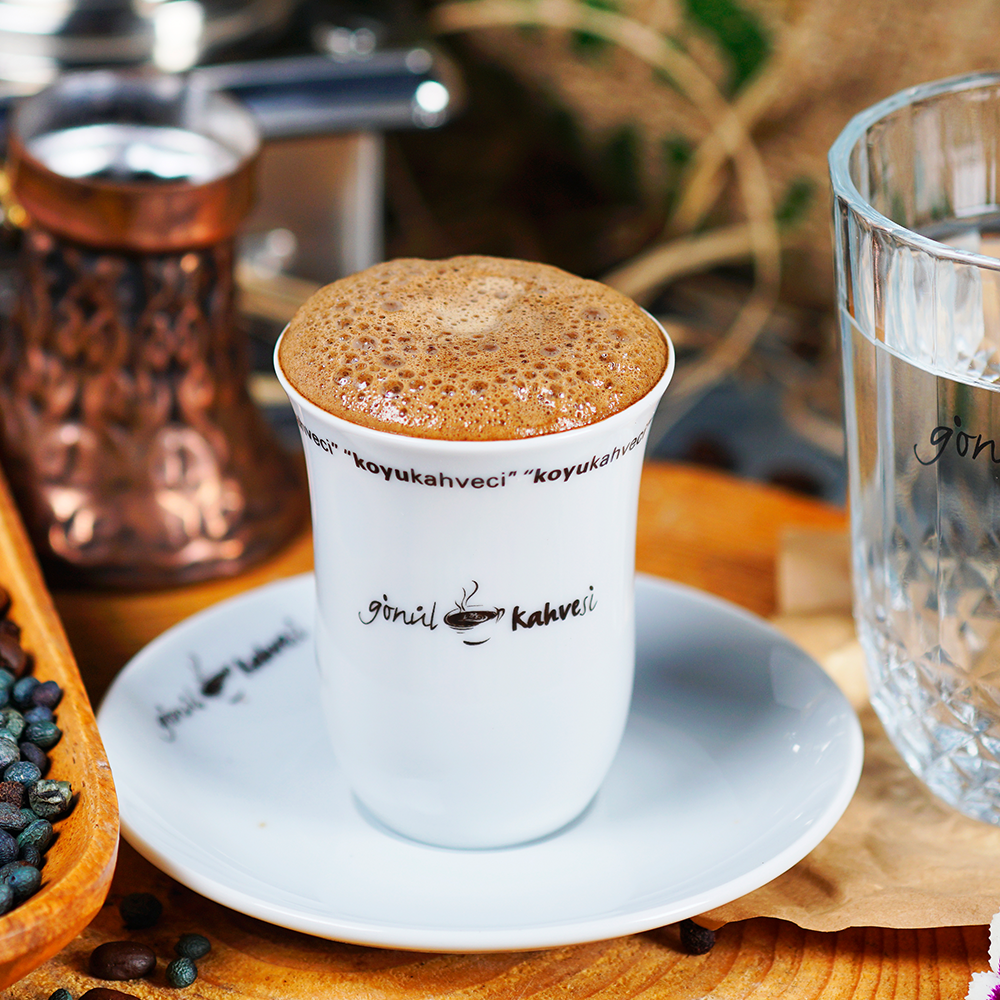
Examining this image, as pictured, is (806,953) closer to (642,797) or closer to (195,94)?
(642,797)

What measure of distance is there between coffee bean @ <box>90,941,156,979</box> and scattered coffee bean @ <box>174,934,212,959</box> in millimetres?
13

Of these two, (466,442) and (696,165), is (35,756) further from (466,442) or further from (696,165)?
(696,165)

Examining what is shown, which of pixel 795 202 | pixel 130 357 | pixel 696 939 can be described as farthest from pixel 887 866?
pixel 795 202

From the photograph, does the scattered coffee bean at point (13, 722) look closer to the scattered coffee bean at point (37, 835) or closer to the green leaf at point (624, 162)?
the scattered coffee bean at point (37, 835)

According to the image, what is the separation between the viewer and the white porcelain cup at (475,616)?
47cm

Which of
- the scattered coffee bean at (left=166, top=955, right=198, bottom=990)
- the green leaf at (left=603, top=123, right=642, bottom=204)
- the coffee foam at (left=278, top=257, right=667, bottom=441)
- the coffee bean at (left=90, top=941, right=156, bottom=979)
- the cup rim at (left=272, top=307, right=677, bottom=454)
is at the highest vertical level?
the coffee foam at (left=278, top=257, right=667, bottom=441)

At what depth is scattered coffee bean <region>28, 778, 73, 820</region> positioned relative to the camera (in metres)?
0.50

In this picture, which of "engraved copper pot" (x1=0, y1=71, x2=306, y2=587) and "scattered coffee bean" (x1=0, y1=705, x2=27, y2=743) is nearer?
"scattered coffee bean" (x1=0, y1=705, x2=27, y2=743)

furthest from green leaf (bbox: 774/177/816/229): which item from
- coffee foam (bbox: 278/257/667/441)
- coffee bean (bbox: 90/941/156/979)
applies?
coffee bean (bbox: 90/941/156/979)

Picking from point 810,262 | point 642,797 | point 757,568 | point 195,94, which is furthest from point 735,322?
point 642,797

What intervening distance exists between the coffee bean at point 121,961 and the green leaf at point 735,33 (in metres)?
0.98

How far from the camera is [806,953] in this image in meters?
0.53

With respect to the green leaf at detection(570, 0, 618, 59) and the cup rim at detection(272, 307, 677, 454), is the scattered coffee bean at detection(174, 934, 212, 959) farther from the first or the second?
the green leaf at detection(570, 0, 618, 59)

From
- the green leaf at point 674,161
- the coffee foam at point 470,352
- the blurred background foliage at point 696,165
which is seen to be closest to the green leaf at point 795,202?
the blurred background foliage at point 696,165
